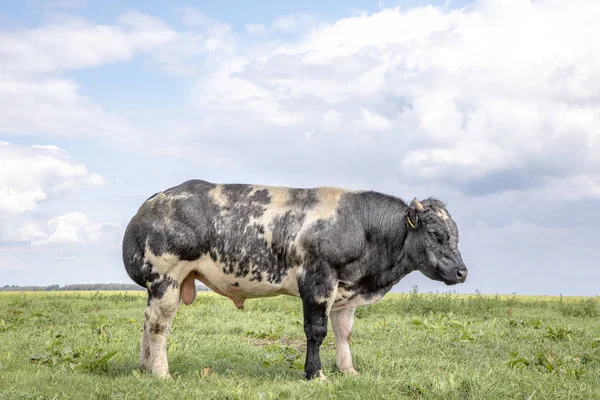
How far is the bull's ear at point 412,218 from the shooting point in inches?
335

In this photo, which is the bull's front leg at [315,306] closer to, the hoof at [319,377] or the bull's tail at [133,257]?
the hoof at [319,377]

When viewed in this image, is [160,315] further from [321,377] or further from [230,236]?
[321,377]

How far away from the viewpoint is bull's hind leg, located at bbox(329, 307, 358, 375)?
876 centimetres

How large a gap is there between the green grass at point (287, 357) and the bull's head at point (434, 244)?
1331 mm

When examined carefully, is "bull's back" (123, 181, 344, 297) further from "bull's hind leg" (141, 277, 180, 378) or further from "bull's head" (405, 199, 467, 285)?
"bull's head" (405, 199, 467, 285)

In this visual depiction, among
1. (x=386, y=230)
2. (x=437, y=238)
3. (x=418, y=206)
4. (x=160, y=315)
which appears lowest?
(x=160, y=315)

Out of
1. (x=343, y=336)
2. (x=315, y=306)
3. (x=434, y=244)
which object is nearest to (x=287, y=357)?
(x=343, y=336)

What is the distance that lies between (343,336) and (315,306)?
100cm

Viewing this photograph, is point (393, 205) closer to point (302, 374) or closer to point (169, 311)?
point (302, 374)

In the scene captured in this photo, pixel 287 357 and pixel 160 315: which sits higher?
pixel 160 315

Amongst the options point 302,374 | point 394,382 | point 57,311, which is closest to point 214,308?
point 57,311

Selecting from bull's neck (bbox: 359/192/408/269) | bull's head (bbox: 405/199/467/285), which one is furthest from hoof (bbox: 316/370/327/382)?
bull's head (bbox: 405/199/467/285)

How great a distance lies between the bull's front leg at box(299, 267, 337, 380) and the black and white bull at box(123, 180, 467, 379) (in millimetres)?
13

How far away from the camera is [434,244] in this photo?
8.47 metres
